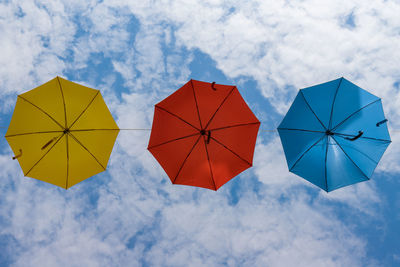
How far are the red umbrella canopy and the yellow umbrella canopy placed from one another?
5.88ft

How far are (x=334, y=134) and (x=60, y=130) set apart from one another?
8.96m

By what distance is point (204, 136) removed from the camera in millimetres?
9086

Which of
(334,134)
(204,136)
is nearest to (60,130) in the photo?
(204,136)

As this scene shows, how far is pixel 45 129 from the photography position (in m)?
8.88

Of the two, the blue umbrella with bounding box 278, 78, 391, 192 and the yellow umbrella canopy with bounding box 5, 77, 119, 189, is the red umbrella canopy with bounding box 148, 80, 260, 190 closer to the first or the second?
the blue umbrella with bounding box 278, 78, 391, 192

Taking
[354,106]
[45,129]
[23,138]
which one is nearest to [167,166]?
[45,129]

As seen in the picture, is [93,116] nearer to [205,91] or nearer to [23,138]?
[23,138]

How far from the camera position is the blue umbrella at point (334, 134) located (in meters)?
8.76

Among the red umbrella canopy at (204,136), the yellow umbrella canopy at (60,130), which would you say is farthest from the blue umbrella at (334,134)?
the yellow umbrella canopy at (60,130)

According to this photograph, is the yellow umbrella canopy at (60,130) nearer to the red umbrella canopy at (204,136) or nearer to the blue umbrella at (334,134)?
the red umbrella canopy at (204,136)

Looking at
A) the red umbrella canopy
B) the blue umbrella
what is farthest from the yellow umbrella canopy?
the blue umbrella

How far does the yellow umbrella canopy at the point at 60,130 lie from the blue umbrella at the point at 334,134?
6.01 metres

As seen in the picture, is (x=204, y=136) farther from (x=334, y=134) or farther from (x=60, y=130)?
(x=60, y=130)

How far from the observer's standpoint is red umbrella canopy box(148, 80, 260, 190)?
351 inches
